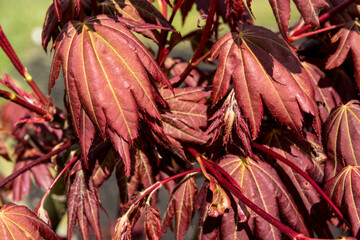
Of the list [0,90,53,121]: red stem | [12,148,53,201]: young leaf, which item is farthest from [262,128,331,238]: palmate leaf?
[12,148,53,201]: young leaf

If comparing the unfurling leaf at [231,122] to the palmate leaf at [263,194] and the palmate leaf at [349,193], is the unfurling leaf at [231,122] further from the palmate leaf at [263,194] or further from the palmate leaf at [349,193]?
the palmate leaf at [349,193]

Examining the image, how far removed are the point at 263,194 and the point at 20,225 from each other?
47 centimetres

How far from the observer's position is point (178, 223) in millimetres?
931

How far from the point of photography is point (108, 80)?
2.41ft

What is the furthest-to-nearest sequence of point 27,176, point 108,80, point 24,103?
point 27,176
point 24,103
point 108,80

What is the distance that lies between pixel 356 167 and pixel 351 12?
1.27 ft

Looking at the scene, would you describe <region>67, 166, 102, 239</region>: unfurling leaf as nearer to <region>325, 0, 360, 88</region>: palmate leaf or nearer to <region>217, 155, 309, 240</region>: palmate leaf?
<region>217, 155, 309, 240</region>: palmate leaf

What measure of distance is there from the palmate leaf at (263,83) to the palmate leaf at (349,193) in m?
0.10

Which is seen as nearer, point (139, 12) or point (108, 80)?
point (108, 80)

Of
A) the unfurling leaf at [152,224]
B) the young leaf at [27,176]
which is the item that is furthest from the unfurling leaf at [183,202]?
the young leaf at [27,176]

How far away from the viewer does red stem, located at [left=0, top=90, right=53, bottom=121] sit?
0.92 metres

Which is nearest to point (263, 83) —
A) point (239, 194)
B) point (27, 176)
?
point (239, 194)

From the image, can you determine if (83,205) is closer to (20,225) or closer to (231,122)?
(20,225)

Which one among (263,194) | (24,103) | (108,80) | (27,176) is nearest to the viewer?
(108,80)
